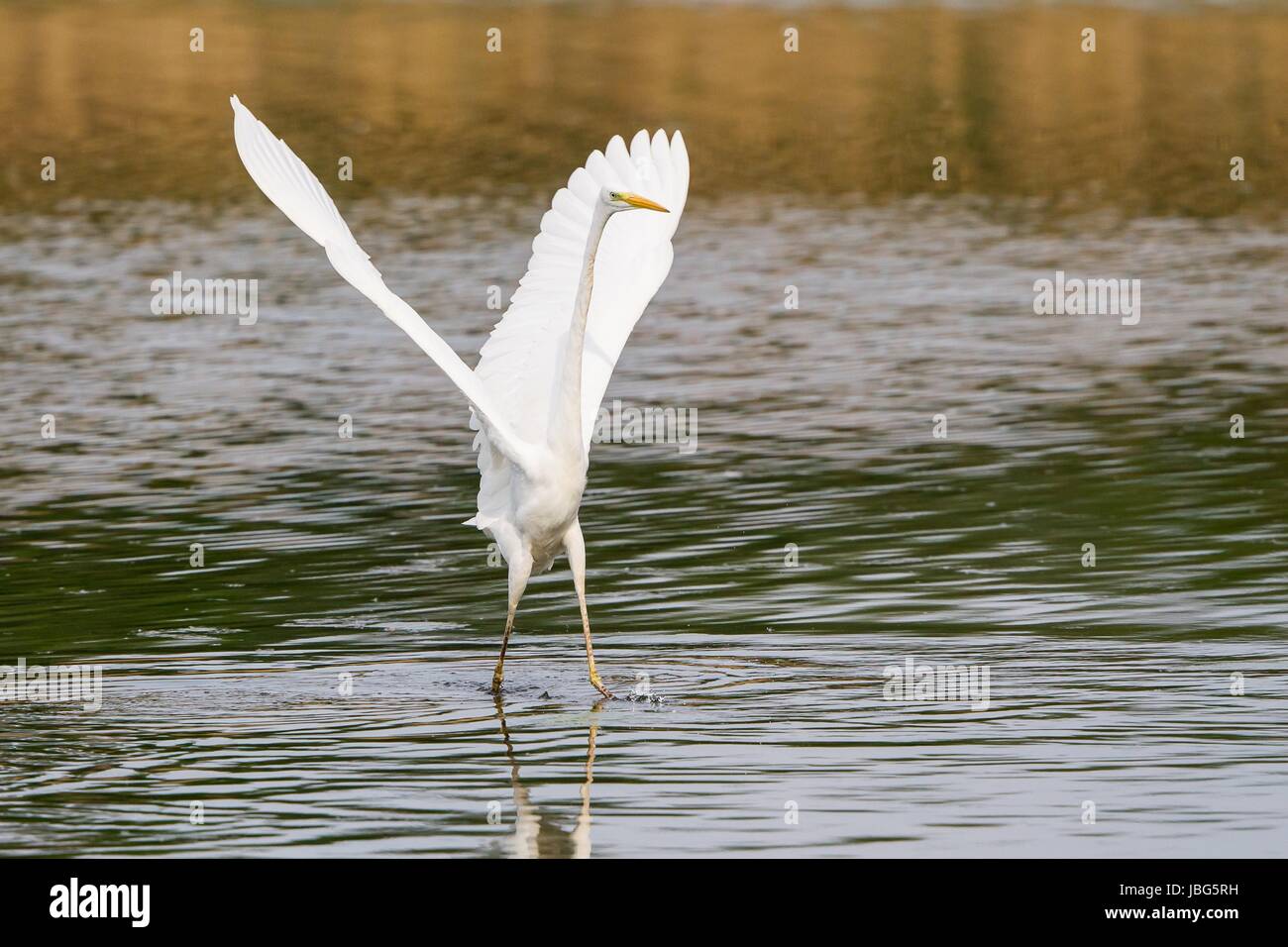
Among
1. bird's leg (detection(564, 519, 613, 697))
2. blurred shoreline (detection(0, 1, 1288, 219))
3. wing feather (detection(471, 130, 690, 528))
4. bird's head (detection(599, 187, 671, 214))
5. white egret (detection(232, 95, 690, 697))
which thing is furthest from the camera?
blurred shoreline (detection(0, 1, 1288, 219))

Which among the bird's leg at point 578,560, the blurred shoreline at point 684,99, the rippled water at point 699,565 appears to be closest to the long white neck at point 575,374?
the bird's leg at point 578,560

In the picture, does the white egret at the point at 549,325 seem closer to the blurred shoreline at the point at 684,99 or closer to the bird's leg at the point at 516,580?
the bird's leg at the point at 516,580

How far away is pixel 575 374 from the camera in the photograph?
13820 mm

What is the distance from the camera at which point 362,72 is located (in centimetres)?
5328

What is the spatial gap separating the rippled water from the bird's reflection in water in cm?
3

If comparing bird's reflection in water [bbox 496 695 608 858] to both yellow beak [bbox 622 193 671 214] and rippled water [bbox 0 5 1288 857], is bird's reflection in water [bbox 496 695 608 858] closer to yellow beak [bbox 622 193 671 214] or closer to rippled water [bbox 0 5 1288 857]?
rippled water [bbox 0 5 1288 857]

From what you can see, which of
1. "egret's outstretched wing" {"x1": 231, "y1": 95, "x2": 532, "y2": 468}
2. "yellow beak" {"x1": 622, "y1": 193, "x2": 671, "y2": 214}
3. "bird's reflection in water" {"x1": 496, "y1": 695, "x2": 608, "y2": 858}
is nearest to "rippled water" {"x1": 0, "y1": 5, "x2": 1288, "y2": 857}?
"bird's reflection in water" {"x1": 496, "y1": 695, "x2": 608, "y2": 858}

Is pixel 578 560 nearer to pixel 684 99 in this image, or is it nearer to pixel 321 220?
pixel 321 220

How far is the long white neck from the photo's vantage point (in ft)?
44.9

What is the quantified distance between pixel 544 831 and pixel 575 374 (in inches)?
134

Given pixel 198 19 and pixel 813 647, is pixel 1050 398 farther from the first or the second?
pixel 198 19

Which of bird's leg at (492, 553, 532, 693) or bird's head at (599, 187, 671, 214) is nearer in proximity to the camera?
bird's head at (599, 187, 671, 214)

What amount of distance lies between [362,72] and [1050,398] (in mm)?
31658
